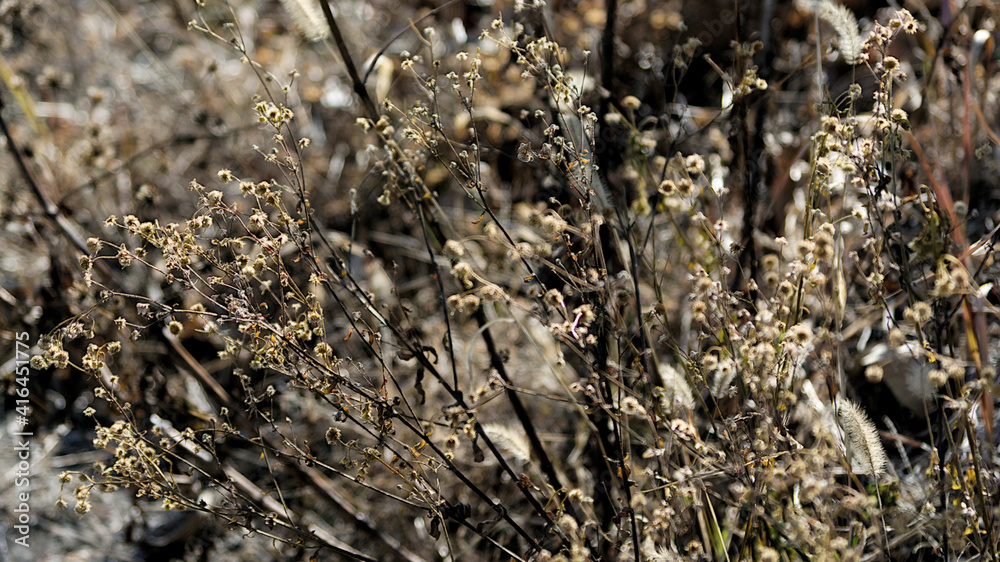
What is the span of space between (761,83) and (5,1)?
2764 mm

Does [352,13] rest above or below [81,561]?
above

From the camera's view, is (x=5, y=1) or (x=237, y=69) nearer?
(x=5, y=1)

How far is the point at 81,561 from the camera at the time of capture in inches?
91.0

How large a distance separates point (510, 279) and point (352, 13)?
2.25m

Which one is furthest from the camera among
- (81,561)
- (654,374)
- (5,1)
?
(5,1)

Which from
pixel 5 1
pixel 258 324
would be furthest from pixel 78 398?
pixel 258 324

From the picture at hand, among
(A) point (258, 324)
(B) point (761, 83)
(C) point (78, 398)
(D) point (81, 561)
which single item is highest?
(B) point (761, 83)

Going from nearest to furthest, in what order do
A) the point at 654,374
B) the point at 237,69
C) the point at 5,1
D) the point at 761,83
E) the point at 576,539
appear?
1. the point at 576,539
2. the point at 761,83
3. the point at 654,374
4. the point at 5,1
5. the point at 237,69

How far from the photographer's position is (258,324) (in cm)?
122

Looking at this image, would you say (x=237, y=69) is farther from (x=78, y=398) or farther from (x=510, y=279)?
(x=510, y=279)

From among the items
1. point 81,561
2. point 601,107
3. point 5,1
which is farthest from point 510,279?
point 5,1

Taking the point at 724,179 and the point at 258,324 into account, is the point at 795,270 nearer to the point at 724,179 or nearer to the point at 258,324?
the point at 258,324

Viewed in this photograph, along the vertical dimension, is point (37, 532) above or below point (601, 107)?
below

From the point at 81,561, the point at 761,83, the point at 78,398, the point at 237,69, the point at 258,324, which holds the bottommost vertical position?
the point at 81,561
